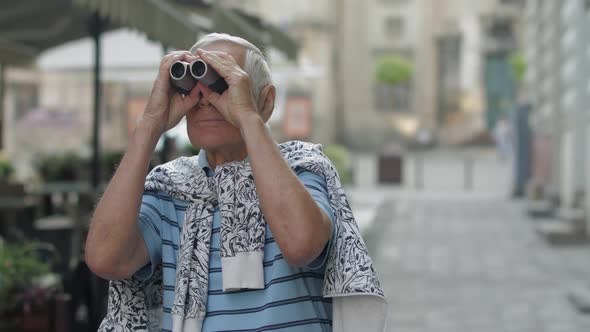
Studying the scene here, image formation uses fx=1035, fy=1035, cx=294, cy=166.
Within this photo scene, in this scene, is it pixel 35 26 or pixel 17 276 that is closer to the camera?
pixel 17 276

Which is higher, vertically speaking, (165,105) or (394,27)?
(394,27)

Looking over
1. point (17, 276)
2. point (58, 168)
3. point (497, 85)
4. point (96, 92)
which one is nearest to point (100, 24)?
point (96, 92)

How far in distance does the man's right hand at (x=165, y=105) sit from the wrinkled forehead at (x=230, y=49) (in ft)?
0.28

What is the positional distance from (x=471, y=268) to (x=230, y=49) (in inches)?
356

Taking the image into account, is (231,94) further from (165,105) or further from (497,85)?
(497,85)

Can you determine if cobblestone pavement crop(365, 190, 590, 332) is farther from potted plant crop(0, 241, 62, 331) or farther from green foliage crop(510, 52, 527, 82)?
green foliage crop(510, 52, 527, 82)

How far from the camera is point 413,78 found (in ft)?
177

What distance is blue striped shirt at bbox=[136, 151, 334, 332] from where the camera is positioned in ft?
7.00

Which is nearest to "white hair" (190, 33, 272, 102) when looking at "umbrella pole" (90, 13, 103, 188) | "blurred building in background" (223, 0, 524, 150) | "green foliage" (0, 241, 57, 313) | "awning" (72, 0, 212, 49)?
"awning" (72, 0, 212, 49)

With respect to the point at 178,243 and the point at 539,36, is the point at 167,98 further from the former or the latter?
the point at 539,36

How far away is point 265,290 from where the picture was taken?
7.06 ft

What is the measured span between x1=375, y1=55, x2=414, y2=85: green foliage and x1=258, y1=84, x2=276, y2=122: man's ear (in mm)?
49959

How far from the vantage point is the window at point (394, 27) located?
178 feet

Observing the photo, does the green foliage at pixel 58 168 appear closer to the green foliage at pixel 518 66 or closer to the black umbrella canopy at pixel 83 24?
the black umbrella canopy at pixel 83 24
